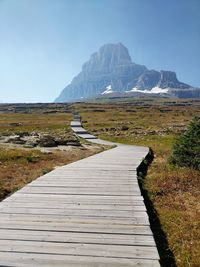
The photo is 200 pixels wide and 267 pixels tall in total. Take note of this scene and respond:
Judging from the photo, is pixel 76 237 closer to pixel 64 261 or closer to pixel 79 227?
pixel 79 227

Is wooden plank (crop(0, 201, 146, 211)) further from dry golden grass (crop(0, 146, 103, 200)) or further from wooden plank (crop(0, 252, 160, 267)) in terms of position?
dry golden grass (crop(0, 146, 103, 200))

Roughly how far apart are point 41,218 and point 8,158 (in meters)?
19.9

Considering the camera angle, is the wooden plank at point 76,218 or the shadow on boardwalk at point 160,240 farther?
the wooden plank at point 76,218

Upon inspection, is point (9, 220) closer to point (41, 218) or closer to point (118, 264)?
point (41, 218)

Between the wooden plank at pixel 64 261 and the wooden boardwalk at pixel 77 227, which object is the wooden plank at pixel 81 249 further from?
the wooden plank at pixel 64 261

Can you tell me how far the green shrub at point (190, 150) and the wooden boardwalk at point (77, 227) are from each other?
851cm

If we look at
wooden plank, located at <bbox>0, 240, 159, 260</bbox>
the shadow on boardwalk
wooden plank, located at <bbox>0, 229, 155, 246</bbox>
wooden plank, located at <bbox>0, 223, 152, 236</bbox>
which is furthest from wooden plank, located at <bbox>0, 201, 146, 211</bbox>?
wooden plank, located at <bbox>0, 240, 159, 260</bbox>

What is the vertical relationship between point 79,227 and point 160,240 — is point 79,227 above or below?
above

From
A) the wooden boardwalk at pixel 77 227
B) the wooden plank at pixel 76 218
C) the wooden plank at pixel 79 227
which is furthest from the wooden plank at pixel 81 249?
the wooden plank at pixel 76 218

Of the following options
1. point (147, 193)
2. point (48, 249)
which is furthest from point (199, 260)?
point (147, 193)

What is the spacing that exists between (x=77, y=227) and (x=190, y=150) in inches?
599

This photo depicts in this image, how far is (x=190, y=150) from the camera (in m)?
23.2

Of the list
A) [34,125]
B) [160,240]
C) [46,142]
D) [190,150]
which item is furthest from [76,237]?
[34,125]

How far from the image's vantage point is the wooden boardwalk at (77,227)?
25.2 ft
